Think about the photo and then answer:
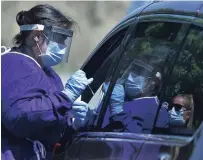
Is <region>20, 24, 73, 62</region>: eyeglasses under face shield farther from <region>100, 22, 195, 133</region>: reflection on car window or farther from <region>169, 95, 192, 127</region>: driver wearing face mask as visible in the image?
<region>169, 95, 192, 127</region>: driver wearing face mask

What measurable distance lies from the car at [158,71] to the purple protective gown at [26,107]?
22 centimetres

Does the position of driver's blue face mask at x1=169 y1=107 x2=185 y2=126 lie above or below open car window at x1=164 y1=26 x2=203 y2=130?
below

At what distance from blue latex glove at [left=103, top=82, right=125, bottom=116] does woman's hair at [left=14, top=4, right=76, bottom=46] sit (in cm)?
50

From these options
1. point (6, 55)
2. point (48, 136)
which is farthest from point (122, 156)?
point (6, 55)

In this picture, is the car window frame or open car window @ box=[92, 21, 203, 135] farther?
the car window frame

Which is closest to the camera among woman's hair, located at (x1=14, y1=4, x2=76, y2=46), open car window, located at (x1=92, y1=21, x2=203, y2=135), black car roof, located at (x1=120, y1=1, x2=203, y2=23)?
open car window, located at (x1=92, y1=21, x2=203, y2=135)

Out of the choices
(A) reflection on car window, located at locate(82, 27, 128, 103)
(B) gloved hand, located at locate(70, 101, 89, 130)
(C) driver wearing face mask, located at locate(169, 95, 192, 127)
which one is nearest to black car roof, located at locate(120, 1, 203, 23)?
(A) reflection on car window, located at locate(82, 27, 128, 103)

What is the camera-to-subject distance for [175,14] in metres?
3.47

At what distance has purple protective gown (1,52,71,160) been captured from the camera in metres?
3.60

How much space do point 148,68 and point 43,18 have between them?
0.72m

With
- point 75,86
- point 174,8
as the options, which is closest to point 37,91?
point 75,86

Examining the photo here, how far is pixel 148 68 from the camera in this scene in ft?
11.7

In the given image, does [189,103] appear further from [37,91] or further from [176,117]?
[37,91]

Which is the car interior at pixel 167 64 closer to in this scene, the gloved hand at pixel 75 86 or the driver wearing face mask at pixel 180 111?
the driver wearing face mask at pixel 180 111
